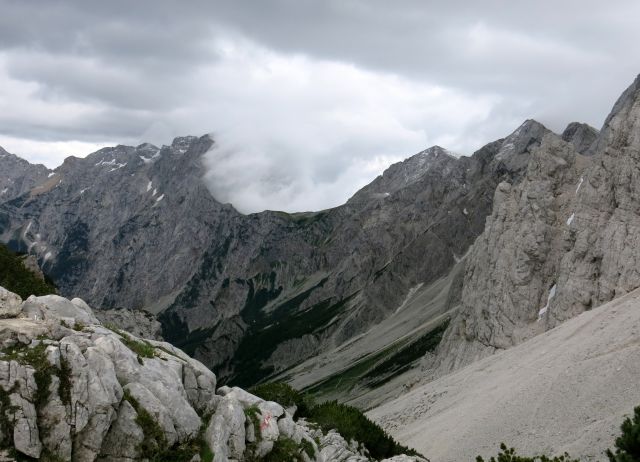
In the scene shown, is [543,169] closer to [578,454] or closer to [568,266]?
[568,266]

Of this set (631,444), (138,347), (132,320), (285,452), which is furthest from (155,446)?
(132,320)

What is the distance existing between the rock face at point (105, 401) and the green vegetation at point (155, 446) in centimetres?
3

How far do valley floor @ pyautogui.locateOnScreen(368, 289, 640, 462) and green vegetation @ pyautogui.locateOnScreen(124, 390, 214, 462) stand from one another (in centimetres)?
2514

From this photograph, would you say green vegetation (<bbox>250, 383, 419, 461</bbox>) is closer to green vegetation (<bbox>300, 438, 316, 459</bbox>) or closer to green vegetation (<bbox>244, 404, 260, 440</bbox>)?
green vegetation (<bbox>300, 438, 316, 459</bbox>)

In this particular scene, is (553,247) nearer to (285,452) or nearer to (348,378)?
(348,378)

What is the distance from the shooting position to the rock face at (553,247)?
7112 cm

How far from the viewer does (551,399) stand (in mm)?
A: 43469

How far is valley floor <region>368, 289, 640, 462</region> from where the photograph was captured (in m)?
37.9

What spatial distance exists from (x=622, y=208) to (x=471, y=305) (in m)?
35.6

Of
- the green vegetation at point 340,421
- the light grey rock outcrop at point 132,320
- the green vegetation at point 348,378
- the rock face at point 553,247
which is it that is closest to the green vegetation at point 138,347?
the green vegetation at point 340,421

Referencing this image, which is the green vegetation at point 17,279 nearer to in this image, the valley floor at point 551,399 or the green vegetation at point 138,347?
the green vegetation at point 138,347

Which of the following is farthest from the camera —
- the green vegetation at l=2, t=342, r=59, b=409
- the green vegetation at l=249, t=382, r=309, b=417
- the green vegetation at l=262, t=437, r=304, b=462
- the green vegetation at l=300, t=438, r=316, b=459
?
the green vegetation at l=249, t=382, r=309, b=417

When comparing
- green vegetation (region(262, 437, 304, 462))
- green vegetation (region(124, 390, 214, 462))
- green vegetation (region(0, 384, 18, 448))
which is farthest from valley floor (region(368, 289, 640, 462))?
green vegetation (region(0, 384, 18, 448))

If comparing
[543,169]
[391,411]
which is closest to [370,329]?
[543,169]
